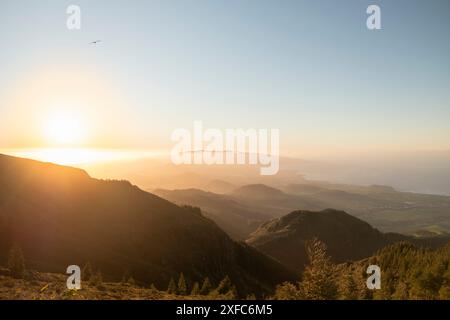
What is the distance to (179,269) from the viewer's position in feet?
334

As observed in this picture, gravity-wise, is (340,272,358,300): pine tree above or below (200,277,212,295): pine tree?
above

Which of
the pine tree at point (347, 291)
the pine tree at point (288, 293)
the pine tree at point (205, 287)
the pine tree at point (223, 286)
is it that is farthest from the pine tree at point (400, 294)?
the pine tree at point (205, 287)

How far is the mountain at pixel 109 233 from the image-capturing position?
82.3 meters

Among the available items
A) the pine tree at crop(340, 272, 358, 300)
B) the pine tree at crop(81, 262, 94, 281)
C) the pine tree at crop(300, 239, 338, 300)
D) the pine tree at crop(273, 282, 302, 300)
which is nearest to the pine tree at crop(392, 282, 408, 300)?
the pine tree at crop(340, 272, 358, 300)

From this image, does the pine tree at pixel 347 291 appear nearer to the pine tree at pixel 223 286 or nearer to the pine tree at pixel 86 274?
the pine tree at pixel 223 286

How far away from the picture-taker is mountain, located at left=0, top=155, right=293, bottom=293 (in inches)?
3241

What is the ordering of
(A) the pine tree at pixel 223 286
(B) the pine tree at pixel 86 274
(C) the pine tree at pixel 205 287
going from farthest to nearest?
(C) the pine tree at pixel 205 287
(B) the pine tree at pixel 86 274
(A) the pine tree at pixel 223 286

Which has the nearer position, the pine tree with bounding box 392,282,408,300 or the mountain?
the pine tree with bounding box 392,282,408,300

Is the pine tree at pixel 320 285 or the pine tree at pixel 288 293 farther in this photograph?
the pine tree at pixel 320 285

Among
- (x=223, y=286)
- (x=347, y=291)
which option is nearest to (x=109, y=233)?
(x=223, y=286)

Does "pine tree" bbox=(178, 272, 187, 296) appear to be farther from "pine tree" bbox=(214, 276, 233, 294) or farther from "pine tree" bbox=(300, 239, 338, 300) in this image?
"pine tree" bbox=(300, 239, 338, 300)

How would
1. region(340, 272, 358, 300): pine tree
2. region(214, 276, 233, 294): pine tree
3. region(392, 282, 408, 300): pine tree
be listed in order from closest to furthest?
region(340, 272, 358, 300): pine tree < region(214, 276, 233, 294): pine tree < region(392, 282, 408, 300): pine tree

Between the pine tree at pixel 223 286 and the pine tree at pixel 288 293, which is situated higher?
the pine tree at pixel 288 293
